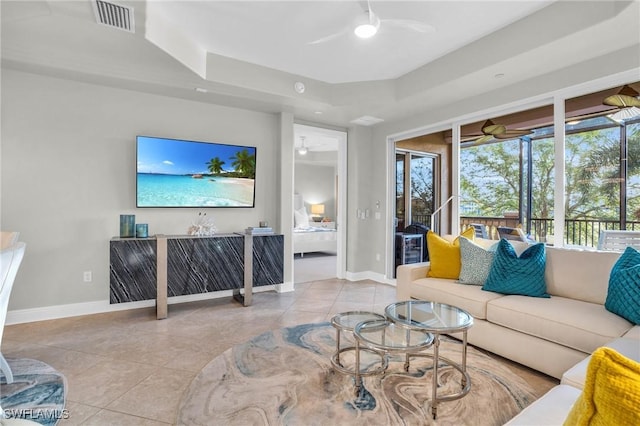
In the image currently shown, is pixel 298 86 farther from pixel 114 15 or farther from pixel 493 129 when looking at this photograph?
pixel 493 129

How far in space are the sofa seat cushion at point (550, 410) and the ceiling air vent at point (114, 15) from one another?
11.1ft

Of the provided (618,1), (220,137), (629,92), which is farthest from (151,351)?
(629,92)

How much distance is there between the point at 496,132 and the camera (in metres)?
A: 3.83

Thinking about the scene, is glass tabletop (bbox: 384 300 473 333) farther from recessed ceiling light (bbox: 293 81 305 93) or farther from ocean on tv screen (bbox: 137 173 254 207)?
recessed ceiling light (bbox: 293 81 305 93)

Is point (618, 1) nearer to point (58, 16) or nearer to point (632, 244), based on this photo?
point (632, 244)

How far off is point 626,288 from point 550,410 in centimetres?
147

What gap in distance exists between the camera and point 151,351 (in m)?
2.68

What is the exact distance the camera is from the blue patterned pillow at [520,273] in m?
2.68

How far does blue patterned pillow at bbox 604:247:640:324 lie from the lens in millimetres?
2064

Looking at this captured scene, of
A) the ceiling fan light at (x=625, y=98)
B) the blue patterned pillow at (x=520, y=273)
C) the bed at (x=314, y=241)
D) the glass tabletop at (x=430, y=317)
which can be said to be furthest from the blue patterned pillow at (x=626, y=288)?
the bed at (x=314, y=241)

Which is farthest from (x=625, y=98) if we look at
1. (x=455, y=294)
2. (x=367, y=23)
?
(x=367, y=23)

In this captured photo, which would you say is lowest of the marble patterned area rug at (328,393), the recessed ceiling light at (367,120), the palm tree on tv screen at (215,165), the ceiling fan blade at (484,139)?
the marble patterned area rug at (328,393)

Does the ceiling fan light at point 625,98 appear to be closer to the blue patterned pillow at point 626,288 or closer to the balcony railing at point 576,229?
the balcony railing at point 576,229

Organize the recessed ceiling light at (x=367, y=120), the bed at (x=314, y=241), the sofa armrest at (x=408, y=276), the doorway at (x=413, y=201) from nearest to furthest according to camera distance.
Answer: the sofa armrest at (x=408, y=276) → the doorway at (x=413, y=201) → the recessed ceiling light at (x=367, y=120) → the bed at (x=314, y=241)
